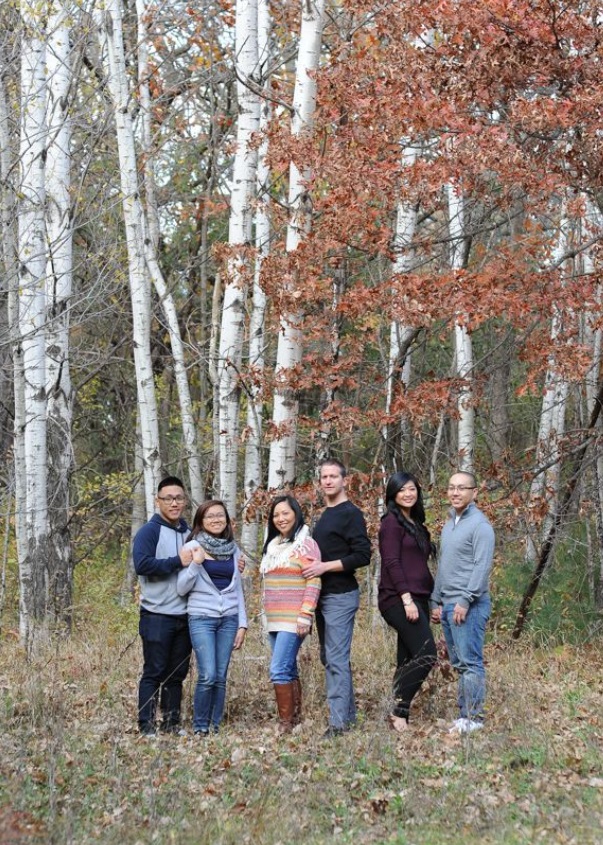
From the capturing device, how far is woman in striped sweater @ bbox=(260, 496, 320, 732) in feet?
26.3

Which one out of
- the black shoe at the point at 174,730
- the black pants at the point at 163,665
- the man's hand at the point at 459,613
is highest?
the man's hand at the point at 459,613

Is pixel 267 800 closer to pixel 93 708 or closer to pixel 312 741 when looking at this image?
pixel 312 741

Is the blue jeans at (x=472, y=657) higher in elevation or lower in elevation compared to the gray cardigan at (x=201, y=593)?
lower

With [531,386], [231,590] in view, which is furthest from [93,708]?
[531,386]

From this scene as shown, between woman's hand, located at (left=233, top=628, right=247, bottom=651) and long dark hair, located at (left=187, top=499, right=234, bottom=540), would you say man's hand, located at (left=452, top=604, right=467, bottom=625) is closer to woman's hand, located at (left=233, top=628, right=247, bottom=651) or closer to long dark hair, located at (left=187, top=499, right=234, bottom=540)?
woman's hand, located at (left=233, top=628, right=247, bottom=651)

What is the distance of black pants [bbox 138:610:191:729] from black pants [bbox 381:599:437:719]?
1.54m

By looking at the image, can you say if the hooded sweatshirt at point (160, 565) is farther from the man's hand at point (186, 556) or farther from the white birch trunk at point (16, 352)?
the white birch trunk at point (16, 352)

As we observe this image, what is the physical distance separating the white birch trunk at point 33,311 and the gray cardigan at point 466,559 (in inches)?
161

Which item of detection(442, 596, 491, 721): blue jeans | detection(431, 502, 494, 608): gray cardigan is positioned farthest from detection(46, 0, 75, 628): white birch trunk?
detection(442, 596, 491, 721): blue jeans

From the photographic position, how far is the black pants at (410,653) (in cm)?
809

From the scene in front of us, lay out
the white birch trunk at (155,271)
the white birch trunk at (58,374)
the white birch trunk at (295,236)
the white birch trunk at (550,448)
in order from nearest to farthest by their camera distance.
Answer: the white birch trunk at (295,236)
the white birch trunk at (550,448)
the white birch trunk at (58,374)
the white birch trunk at (155,271)

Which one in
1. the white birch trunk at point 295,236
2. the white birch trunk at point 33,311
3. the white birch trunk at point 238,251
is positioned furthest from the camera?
the white birch trunk at point 238,251

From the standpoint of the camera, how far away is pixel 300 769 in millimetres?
6949

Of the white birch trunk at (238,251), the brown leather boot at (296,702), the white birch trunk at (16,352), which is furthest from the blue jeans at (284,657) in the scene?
the white birch trunk at (16,352)
